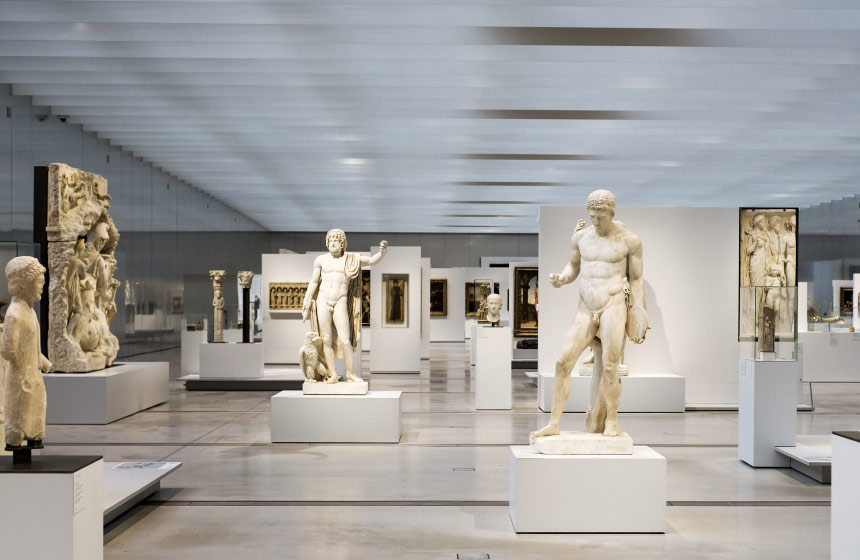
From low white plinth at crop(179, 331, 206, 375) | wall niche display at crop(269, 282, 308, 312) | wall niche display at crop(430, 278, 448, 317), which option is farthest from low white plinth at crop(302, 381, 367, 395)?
wall niche display at crop(430, 278, 448, 317)

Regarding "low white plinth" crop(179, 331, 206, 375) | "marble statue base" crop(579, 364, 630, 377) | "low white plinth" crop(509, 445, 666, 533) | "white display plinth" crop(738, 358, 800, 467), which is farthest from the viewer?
"low white plinth" crop(179, 331, 206, 375)

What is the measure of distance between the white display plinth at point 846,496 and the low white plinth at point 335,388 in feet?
19.4

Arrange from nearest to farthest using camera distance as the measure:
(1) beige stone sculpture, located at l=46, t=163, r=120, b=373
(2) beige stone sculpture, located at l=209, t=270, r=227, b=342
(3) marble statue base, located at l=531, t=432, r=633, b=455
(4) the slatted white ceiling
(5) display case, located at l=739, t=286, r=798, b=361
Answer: (3) marble statue base, located at l=531, t=432, r=633, b=455, (5) display case, located at l=739, t=286, r=798, b=361, (4) the slatted white ceiling, (1) beige stone sculpture, located at l=46, t=163, r=120, b=373, (2) beige stone sculpture, located at l=209, t=270, r=227, b=342

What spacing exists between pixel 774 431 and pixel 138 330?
1491 centimetres

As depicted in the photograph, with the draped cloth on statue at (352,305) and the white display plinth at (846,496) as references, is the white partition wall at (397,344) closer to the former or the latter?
the draped cloth on statue at (352,305)

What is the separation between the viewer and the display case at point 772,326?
797cm

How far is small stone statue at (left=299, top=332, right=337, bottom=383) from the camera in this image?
370 inches

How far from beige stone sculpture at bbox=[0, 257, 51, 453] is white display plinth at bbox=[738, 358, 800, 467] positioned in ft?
20.8

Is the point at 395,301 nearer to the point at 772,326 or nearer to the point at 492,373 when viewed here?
the point at 492,373

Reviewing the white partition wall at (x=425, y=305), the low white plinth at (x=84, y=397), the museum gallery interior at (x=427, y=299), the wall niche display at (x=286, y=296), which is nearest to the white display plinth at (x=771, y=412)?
the museum gallery interior at (x=427, y=299)

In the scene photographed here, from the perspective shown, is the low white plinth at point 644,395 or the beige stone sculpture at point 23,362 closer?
the beige stone sculpture at point 23,362

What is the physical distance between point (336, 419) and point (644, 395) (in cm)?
498

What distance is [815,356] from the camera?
15.5 metres

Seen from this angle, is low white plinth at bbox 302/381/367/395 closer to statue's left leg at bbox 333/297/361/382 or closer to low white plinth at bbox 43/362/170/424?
statue's left leg at bbox 333/297/361/382
